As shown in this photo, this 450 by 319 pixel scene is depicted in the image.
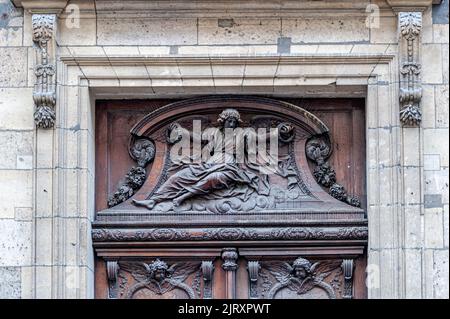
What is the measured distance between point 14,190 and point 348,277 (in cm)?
267

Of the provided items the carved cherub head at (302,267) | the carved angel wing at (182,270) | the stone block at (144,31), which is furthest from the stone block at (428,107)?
the carved angel wing at (182,270)

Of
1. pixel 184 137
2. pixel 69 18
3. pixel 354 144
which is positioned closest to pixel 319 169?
pixel 354 144

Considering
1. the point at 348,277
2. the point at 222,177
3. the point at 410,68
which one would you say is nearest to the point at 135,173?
the point at 222,177

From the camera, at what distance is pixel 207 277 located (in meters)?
12.1

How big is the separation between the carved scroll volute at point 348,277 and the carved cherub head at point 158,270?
4.55ft

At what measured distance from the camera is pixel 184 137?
484 inches

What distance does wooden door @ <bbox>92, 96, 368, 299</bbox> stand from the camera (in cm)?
1208

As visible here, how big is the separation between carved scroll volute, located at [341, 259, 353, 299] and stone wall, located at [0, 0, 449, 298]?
0.26m

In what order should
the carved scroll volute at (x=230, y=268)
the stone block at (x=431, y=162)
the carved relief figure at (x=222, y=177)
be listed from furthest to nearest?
the carved relief figure at (x=222, y=177), the carved scroll volute at (x=230, y=268), the stone block at (x=431, y=162)

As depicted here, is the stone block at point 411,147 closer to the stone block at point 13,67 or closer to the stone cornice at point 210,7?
the stone cornice at point 210,7

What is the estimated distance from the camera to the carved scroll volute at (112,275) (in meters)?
12.1

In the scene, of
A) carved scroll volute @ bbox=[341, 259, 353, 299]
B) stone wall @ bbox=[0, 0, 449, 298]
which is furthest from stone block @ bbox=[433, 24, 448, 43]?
carved scroll volute @ bbox=[341, 259, 353, 299]

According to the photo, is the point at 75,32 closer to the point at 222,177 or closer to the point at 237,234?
the point at 222,177

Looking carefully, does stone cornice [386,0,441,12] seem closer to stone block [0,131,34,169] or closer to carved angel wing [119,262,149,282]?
carved angel wing [119,262,149,282]
